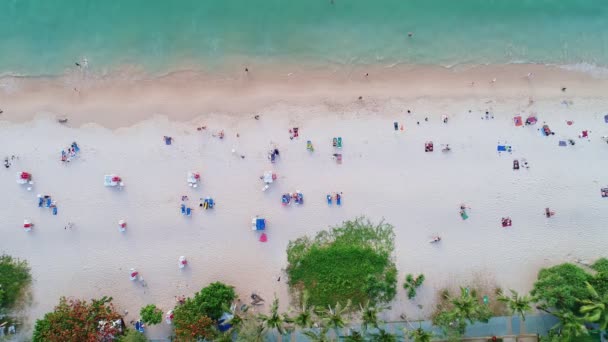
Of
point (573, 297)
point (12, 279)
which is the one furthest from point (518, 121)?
point (12, 279)

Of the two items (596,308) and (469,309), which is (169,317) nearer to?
(469,309)

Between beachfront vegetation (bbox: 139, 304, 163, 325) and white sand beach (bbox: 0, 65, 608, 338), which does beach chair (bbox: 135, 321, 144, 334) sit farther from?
beachfront vegetation (bbox: 139, 304, 163, 325)

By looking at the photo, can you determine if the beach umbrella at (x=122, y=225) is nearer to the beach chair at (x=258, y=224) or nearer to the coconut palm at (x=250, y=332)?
the beach chair at (x=258, y=224)

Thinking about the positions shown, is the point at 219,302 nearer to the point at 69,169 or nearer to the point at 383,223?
the point at 383,223

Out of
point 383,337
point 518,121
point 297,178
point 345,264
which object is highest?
point 518,121

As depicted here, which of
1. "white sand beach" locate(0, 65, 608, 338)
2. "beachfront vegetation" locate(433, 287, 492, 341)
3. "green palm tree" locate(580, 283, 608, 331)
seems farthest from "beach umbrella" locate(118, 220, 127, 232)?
"green palm tree" locate(580, 283, 608, 331)

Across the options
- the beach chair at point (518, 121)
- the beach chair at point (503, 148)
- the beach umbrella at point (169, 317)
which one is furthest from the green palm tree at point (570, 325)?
the beach umbrella at point (169, 317)

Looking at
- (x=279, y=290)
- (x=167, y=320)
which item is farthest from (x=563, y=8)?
(x=167, y=320)
